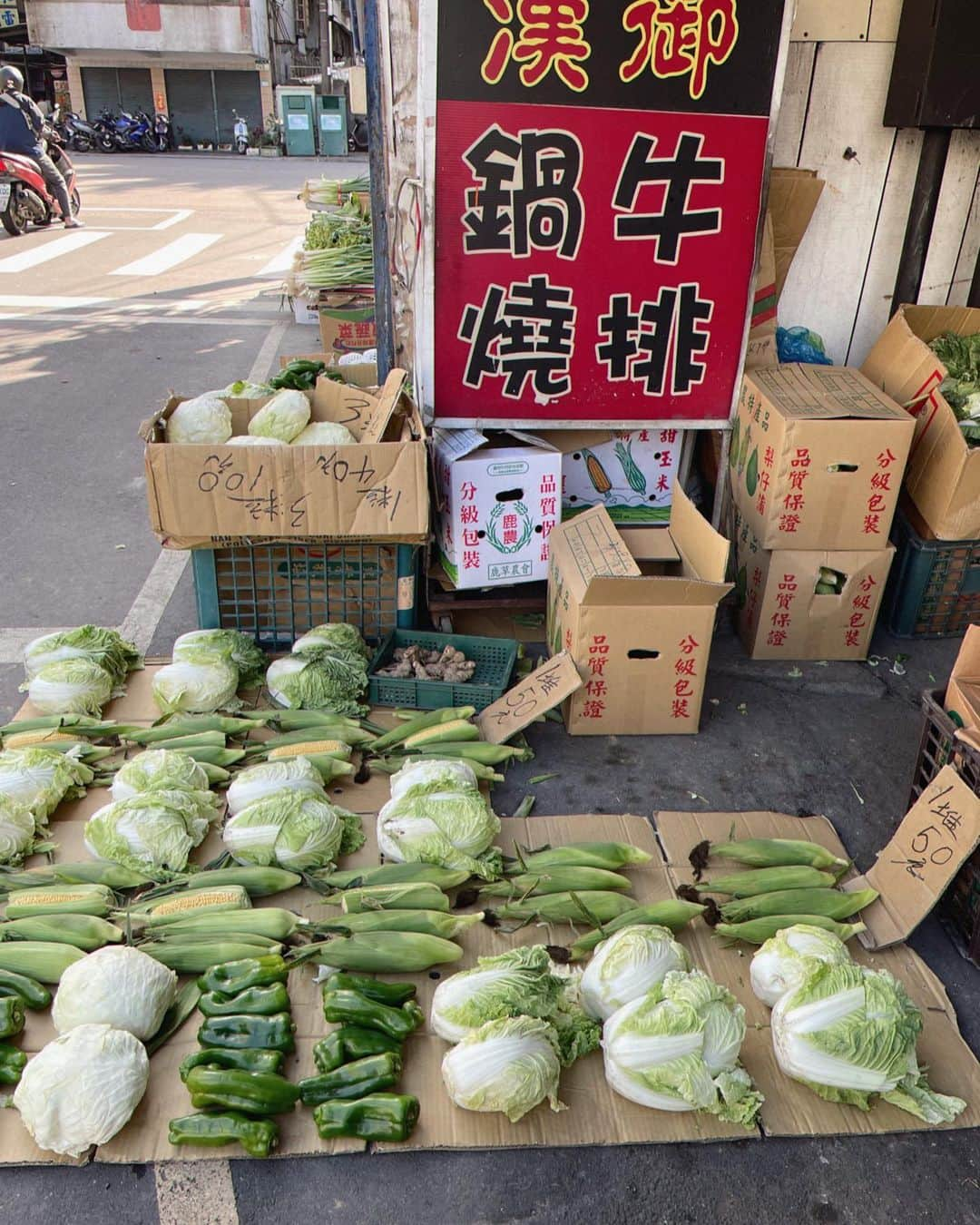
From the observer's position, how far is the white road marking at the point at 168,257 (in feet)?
39.3

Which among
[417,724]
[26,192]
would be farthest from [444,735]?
[26,192]

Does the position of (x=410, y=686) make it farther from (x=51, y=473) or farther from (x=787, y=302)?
(x=51, y=473)

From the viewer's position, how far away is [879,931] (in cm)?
282

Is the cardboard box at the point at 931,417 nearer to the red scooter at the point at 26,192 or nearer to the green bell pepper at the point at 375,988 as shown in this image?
the green bell pepper at the point at 375,988

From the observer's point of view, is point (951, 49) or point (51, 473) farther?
point (51, 473)

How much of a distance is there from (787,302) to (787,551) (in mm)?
1760

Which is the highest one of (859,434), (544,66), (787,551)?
(544,66)

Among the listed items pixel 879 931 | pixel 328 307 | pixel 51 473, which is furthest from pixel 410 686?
pixel 328 307

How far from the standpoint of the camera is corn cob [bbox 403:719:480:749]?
349 centimetres

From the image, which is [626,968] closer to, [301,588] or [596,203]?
[301,588]

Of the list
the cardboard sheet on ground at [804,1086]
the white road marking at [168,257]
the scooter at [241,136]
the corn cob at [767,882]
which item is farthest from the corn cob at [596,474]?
the scooter at [241,136]

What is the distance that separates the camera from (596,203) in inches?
158

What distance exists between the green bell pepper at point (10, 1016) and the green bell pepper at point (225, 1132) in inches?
20.4

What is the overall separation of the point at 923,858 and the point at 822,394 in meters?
2.25
